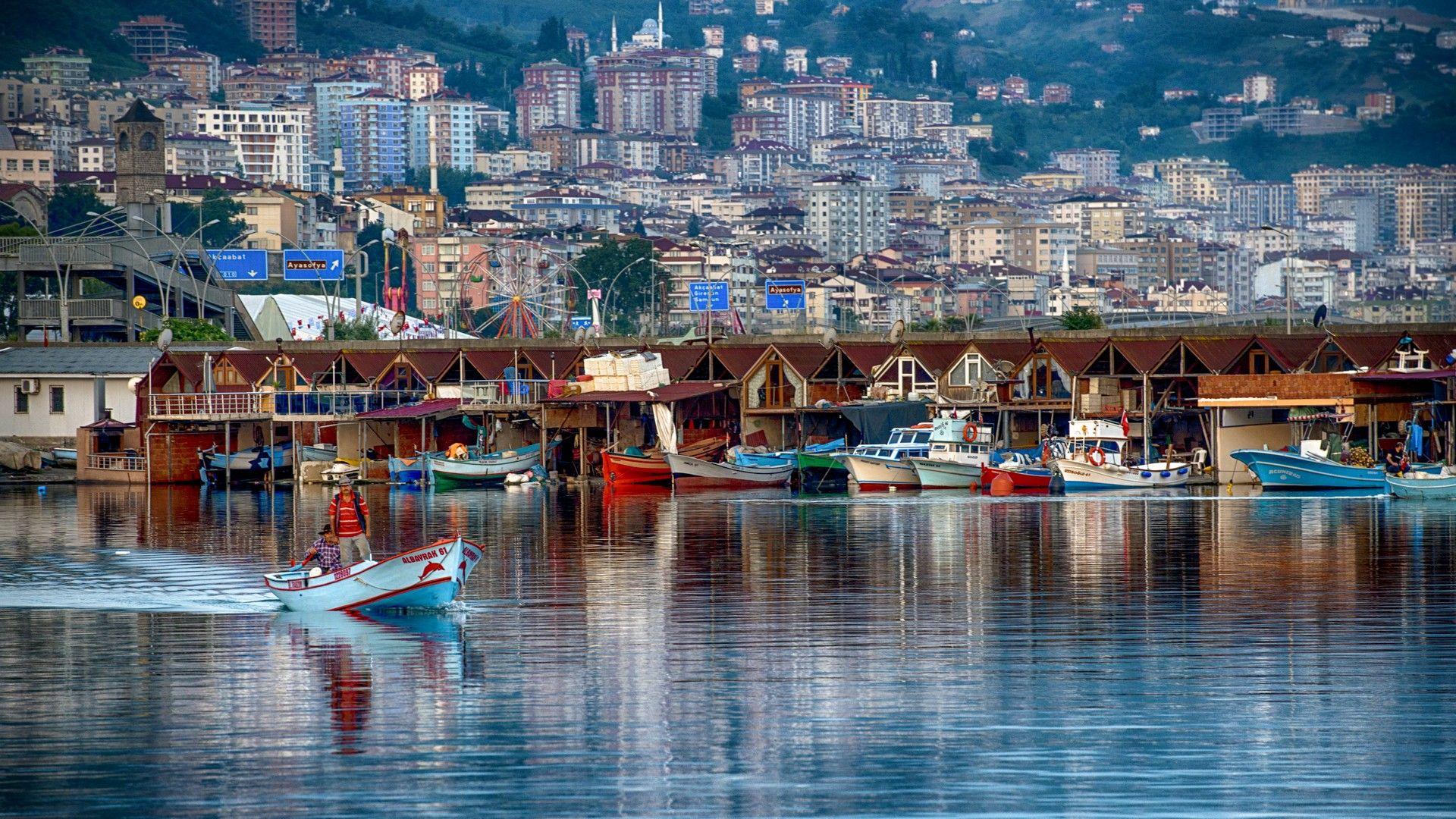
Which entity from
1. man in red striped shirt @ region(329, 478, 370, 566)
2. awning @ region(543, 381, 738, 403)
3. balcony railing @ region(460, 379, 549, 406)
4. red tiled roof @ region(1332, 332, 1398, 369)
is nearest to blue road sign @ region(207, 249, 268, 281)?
balcony railing @ region(460, 379, 549, 406)

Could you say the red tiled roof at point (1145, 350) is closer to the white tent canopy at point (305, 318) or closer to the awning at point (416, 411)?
the awning at point (416, 411)

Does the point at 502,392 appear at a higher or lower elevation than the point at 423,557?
higher

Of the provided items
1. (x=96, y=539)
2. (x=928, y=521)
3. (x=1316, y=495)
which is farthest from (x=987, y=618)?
(x=1316, y=495)

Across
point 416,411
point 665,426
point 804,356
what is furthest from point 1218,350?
point 416,411

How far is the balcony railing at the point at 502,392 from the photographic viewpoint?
92.7 meters

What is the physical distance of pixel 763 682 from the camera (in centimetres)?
3181

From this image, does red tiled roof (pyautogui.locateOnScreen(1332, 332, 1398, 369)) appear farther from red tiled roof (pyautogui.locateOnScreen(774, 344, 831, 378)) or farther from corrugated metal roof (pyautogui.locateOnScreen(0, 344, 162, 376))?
corrugated metal roof (pyautogui.locateOnScreen(0, 344, 162, 376))

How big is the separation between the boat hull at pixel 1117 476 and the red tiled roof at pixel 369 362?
3213 centimetres

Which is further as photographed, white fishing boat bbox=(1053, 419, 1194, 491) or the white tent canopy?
the white tent canopy

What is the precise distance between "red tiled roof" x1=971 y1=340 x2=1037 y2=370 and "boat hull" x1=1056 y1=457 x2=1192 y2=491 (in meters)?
12.0

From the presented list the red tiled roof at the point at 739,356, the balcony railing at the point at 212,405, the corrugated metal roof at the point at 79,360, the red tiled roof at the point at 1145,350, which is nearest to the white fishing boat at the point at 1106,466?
the red tiled roof at the point at 1145,350

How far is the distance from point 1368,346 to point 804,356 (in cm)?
2354

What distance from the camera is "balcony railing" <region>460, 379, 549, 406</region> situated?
92688mm

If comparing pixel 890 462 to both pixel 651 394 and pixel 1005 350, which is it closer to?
pixel 651 394
